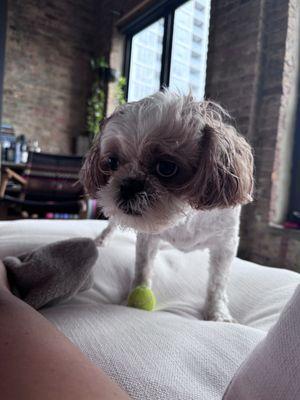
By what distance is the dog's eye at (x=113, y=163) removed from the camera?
0.89m

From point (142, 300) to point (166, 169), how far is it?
366mm

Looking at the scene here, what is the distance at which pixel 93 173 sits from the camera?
990 millimetres

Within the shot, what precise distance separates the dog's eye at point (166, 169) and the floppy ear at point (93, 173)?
222 millimetres

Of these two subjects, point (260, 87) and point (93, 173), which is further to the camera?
point (260, 87)

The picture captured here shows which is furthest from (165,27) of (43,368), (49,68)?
(43,368)

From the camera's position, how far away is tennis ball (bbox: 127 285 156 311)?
89 cm

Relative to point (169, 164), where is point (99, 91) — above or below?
above

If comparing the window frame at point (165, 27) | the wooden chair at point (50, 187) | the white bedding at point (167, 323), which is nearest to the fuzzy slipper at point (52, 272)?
the white bedding at point (167, 323)

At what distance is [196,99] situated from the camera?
2.90 feet

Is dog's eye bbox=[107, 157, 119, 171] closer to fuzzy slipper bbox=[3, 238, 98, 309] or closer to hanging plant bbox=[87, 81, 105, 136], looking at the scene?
fuzzy slipper bbox=[3, 238, 98, 309]

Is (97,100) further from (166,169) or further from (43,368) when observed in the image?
(43,368)

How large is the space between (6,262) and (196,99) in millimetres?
640

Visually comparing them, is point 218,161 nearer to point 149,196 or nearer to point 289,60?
point 149,196

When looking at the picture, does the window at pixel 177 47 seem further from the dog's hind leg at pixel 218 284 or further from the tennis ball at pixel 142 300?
the tennis ball at pixel 142 300
